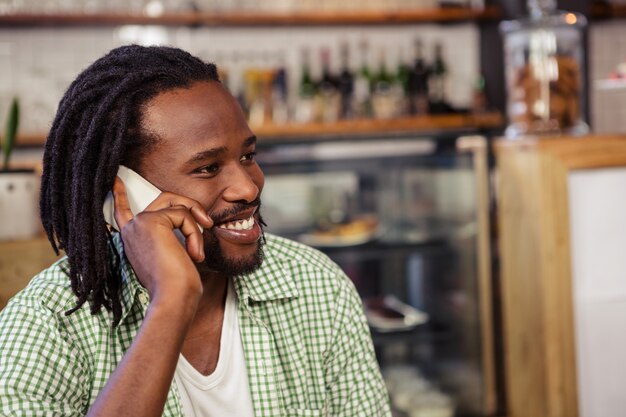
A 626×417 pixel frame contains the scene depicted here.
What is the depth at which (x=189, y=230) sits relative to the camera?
1.15 metres

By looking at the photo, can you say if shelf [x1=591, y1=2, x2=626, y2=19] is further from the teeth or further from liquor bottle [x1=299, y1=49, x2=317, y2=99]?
the teeth

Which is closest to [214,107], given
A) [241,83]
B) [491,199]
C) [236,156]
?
[236,156]

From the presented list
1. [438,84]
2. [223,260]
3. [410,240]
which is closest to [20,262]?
[223,260]

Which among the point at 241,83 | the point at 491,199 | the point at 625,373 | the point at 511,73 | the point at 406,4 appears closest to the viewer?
the point at 625,373

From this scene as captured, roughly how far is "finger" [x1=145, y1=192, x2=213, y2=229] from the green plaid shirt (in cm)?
14

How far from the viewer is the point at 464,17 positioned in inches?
163

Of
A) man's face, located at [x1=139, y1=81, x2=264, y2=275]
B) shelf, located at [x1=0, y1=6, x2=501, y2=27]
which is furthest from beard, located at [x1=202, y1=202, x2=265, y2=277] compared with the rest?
shelf, located at [x1=0, y1=6, x2=501, y2=27]

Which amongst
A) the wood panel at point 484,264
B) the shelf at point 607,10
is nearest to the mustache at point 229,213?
the wood panel at point 484,264

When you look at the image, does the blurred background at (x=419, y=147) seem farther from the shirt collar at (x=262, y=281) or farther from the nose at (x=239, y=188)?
the nose at (x=239, y=188)

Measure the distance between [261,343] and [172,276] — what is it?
0.91ft

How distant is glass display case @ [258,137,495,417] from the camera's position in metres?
3.02

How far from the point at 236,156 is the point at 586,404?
5.68ft

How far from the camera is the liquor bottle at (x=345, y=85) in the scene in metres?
3.90

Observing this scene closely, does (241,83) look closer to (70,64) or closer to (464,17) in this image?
(70,64)
